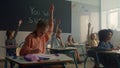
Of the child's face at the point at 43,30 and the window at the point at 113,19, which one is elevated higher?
the window at the point at 113,19

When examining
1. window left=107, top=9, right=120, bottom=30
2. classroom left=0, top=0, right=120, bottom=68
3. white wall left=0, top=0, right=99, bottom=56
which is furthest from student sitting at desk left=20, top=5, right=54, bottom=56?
window left=107, top=9, right=120, bottom=30

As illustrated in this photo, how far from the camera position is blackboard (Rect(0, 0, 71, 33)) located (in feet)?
23.2

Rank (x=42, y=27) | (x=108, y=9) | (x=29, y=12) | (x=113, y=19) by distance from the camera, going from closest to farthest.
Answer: (x=42, y=27), (x=29, y=12), (x=113, y=19), (x=108, y=9)

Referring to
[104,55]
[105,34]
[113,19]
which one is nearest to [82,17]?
[113,19]

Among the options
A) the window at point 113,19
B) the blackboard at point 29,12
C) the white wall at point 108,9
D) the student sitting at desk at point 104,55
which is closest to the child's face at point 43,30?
the student sitting at desk at point 104,55

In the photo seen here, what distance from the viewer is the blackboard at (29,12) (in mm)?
7067

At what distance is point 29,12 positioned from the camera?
7.48 metres

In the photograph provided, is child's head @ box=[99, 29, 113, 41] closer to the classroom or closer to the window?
the classroom

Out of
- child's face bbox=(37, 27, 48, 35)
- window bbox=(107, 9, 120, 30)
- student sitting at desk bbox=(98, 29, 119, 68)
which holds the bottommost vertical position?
student sitting at desk bbox=(98, 29, 119, 68)

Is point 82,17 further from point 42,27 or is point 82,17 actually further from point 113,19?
point 42,27

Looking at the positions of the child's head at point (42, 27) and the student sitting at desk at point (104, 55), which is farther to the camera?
the student sitting at desk at point (104, 55)

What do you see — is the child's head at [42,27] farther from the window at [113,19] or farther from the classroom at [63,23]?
the window at [113,19]

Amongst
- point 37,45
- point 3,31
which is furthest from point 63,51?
point 3,31

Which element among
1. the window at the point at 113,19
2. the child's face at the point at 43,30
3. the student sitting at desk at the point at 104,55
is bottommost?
the student sitting at desk at the point at 104,55
